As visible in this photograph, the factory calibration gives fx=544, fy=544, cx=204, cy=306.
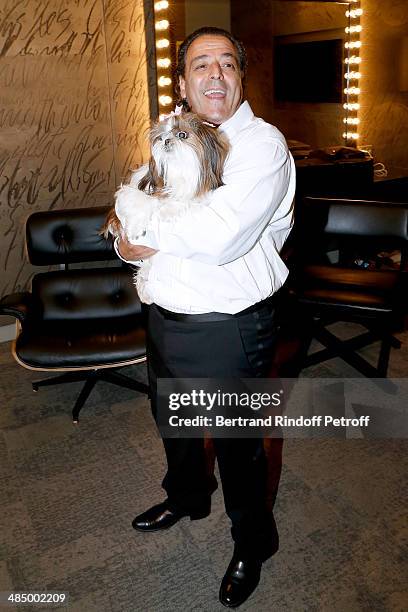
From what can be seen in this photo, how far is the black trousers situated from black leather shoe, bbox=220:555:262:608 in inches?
1.3

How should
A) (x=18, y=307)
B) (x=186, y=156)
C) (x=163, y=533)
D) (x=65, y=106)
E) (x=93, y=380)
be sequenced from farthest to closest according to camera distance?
(x=65, y=106)
(x=93, y=380)
(x=18, y=307)
(x=163, y=533)
(x=186, y=156)

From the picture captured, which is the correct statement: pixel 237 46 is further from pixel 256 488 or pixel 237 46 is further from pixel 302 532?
pixel 302 532

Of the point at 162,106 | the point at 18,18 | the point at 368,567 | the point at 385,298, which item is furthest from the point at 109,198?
the point at 368,567

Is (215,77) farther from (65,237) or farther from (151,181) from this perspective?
(65,237)

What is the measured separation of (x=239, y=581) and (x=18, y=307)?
66.3 inches

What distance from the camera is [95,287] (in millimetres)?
3068

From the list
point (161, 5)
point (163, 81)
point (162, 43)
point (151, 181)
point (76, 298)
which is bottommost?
point (76, 298)

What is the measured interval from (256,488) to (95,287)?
5.59 feet

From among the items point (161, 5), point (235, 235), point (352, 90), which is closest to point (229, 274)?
point (235, 235)

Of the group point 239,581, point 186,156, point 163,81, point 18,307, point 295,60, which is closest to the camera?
point 186,156

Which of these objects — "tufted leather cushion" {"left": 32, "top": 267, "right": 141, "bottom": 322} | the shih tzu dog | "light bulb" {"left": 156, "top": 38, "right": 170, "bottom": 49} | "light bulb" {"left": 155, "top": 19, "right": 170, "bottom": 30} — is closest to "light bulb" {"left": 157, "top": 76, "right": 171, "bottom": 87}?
"light bulb" {"left": 156, "top": 38, "right": 170, "bottom": 49}

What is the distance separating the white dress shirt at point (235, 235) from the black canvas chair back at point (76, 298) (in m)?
1.25

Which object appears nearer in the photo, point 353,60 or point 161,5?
point 161,5

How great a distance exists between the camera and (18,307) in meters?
2.73
